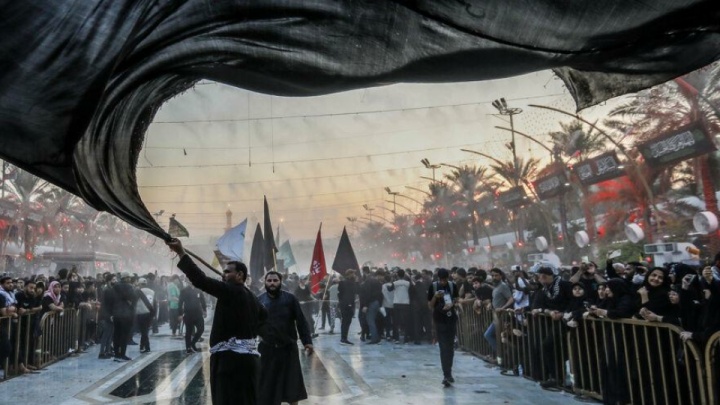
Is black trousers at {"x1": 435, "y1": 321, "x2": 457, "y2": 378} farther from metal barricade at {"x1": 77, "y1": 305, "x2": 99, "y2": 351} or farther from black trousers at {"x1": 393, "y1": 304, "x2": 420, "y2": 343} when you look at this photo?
metal barricade at {"x1": 77, "y1": 305, "x2": 99, "y2": 351}

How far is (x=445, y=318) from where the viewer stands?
9.45 meters

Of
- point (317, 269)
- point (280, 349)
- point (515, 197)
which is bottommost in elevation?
point (280, 349)

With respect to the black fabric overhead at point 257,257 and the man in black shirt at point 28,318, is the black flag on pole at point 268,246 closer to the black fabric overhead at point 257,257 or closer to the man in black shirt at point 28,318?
the black fabric overhead at point 257,257

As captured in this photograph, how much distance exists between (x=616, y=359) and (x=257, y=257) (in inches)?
521

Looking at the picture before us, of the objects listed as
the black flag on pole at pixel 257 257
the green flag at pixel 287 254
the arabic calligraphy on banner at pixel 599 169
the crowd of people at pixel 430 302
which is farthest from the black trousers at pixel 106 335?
the arabic calligraphy on banner at pixel 599 169

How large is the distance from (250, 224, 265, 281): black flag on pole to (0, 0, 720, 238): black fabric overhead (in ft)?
51.8

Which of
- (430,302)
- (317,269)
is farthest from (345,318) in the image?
(430,302)

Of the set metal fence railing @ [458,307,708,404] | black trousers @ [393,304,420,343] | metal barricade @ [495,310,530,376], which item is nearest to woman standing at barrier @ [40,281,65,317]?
black trousers @ [393,304,420,343]

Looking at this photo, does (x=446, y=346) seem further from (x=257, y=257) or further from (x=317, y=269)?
(x=257, y=257)

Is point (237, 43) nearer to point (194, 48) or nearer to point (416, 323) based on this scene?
point (194, 48)

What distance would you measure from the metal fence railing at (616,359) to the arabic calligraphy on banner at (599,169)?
22.7m

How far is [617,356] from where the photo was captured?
7.14m

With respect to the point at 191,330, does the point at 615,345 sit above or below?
above

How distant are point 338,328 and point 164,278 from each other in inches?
362
